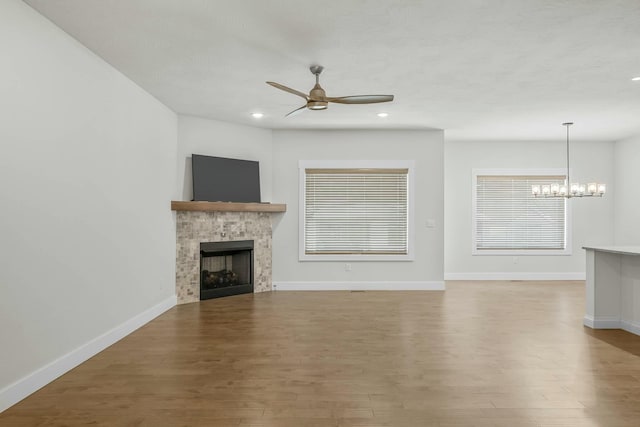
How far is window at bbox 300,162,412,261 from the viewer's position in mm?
7344

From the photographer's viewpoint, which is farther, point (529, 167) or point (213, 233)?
point (529, 167)

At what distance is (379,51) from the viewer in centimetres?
383

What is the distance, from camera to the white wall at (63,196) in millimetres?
2814

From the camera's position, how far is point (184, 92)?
5.12 metres

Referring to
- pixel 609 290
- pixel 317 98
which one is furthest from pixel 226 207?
pixel 609 290

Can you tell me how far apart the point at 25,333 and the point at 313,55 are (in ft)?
10.7

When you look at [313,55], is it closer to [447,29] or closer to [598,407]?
[447,29]

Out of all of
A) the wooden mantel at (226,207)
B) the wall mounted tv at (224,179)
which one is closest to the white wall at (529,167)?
the wooden mantel at (226,207)

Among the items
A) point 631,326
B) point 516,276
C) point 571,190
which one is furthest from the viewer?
point 516,276

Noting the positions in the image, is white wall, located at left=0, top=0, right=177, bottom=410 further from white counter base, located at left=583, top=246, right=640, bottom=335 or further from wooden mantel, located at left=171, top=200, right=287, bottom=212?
white counter base, located at left=583, top=246, right=640, bottom=335

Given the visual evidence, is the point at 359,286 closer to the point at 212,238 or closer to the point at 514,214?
the point at 212,238

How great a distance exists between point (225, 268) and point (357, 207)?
2.54 metres

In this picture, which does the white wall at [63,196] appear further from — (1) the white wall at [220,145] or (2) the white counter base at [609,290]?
(2) the white counter base at [609,290]

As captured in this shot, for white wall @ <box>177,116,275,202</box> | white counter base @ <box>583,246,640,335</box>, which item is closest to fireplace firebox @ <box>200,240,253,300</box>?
white wall @ <box>177,116,275,202</box>
